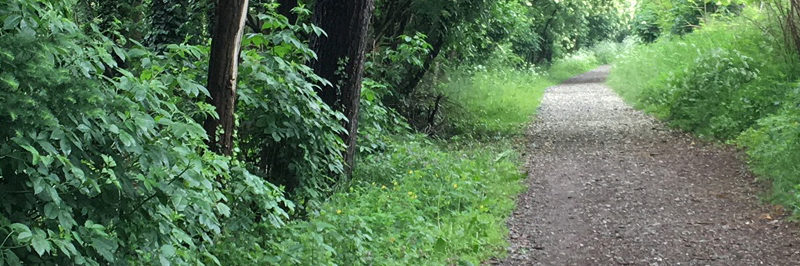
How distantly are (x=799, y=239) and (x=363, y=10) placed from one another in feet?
15.5

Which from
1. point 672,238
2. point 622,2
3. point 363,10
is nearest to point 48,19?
point 363,10

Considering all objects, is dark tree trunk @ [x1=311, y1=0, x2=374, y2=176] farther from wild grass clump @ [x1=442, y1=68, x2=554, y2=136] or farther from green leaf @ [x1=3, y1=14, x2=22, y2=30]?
wild grass clump @ [x1=442, y1=68, x2=554, y2=136]

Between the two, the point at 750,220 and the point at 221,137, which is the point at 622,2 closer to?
the point at 750,220

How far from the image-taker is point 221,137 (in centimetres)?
545

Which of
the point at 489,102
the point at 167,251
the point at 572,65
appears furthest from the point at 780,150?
the point at 572,65

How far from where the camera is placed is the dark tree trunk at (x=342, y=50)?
311 inches

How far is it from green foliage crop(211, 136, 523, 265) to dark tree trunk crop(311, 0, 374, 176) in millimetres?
807

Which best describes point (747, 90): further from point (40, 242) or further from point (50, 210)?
point (40, 242)

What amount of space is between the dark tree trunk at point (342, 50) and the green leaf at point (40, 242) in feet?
16.1

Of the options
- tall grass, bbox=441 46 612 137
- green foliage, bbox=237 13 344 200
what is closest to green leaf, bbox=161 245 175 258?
green foliage, bbox=237 13 344 200

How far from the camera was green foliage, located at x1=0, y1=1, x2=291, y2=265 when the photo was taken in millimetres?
3072

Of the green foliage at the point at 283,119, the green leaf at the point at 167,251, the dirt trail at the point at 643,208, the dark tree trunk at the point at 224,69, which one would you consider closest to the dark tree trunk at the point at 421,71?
the dirt trail at the point at 643,208

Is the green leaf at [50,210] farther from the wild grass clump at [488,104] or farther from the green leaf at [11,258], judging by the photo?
the wild grass clump at [488,104]

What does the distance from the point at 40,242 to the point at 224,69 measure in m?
2.61
